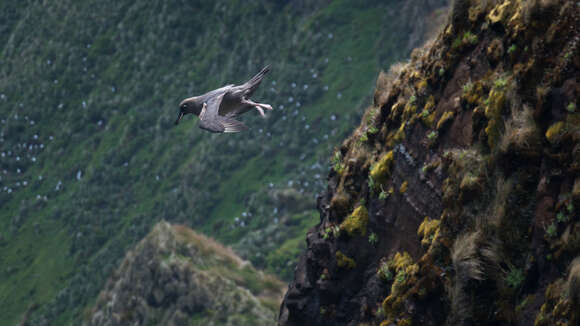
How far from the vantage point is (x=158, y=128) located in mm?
68562

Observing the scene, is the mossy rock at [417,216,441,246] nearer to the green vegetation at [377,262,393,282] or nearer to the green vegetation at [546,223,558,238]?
the green vegetation at [377,262,393,282]

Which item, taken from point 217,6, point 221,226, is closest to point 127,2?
point 217,6

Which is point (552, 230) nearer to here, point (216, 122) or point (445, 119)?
point (445, 119)

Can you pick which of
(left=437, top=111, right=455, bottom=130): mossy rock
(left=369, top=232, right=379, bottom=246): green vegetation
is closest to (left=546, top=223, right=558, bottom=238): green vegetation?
(left=437, top=111, right=455, bottom=130): mossy rock

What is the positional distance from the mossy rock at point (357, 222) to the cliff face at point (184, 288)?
16867mm

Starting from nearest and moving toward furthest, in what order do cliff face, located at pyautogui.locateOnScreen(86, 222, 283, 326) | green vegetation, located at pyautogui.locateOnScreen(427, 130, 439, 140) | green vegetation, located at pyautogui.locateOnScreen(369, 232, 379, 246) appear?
green vegetation, located at pyautogui.locateOnScreen(427, 130, 439, 140) → green vegetation, located at pyautogui.locateOnScreen(369, 232, 379, 246) → cliff face, located at pyautogui.locateOnScreen(86, 222, 283, 326)

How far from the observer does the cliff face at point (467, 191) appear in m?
7.94

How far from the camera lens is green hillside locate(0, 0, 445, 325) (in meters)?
56.0

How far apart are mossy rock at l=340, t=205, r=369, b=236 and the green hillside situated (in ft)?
110

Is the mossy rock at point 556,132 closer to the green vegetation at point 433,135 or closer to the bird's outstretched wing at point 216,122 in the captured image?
the green vegetation at point 433,135

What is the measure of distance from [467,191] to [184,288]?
22419mm

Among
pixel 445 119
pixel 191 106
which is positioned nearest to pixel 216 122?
pixel 191 106

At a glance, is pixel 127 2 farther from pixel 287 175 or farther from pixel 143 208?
pixel 287 175

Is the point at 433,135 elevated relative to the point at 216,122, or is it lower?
elevated
